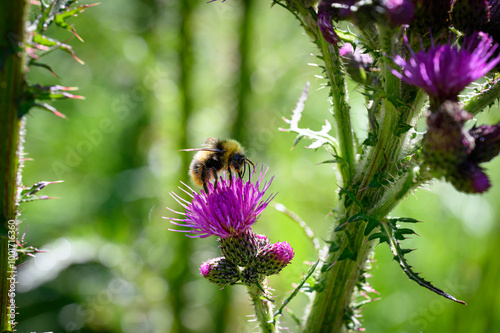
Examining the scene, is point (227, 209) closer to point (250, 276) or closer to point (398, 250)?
point (250, 276)

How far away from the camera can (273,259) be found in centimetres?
190

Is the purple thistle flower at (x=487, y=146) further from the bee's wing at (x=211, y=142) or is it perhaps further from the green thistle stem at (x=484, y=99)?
the bee's wing at (x=211, y=142)

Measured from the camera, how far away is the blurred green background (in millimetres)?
4332

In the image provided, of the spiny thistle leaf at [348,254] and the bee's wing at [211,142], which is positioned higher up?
the bee's wing at [211,142]

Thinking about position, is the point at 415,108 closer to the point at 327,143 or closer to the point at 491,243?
the point at 327,143

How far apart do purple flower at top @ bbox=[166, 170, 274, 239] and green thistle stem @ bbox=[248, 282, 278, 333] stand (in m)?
0.23

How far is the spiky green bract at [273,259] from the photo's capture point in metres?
1.90

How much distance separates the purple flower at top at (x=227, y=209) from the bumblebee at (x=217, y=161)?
0.24 meters

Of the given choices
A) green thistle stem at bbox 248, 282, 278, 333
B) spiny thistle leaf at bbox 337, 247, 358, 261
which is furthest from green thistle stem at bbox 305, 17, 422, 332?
green thistle stem at bbox 248, 282, 278, 333

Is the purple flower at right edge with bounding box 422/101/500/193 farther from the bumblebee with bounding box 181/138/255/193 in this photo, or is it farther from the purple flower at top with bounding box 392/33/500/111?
the bumblebee with bounding box 181/138/255/193

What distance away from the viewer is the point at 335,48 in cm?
190

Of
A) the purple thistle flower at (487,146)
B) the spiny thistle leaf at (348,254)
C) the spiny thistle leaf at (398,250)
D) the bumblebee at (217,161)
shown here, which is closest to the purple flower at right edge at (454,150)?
the purple thistle flower at (487,146)

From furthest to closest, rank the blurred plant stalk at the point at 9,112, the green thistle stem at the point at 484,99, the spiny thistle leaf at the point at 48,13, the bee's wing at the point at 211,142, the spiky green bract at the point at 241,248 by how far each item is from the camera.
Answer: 1. the bee's wing at the point at 211,142
2. the spiky green bract at the point at 241,248
3. the green thistle stem at the point at 484,99
4. the spiny thistle leaf at the point at 48,13
5. the blurred plant stalk at the point at 9,112

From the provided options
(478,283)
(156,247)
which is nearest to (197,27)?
(156,247)
